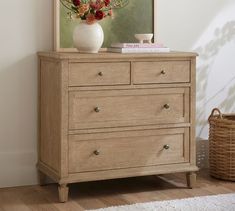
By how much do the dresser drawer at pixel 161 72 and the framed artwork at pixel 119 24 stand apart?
41 centimetres

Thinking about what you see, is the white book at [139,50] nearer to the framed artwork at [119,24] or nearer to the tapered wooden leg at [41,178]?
the framed artwork at [119,24]

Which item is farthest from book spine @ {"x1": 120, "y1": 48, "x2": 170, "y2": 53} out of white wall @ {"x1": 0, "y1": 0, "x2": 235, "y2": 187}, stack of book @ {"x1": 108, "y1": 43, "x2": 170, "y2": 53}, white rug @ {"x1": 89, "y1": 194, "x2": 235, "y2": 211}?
white rug @ {"x1": 89, "y1": 194, "x2": 235, "y2": 211}

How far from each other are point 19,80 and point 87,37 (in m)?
0.51

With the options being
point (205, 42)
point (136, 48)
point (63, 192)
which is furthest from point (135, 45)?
point (63, 192)

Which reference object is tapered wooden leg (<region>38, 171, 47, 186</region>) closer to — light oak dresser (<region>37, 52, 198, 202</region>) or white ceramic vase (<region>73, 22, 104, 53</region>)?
light oak dresser (<region>37, 52, 198, 202</region>)

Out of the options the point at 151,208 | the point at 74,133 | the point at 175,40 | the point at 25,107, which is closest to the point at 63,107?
the point at 74,133

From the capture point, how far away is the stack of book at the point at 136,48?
11.6 ft

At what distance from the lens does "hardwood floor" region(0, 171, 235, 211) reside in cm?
335

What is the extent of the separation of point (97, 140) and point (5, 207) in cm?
62

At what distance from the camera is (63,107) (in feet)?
10.9

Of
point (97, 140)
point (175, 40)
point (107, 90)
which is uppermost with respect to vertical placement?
point (175, 40)

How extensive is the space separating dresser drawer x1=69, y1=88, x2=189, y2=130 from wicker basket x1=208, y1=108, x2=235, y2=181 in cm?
34

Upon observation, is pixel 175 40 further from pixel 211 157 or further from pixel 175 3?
pixel 211 157

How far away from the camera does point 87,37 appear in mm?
3492
